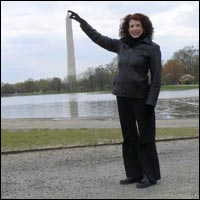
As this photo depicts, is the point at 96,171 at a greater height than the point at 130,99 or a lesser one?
lesser

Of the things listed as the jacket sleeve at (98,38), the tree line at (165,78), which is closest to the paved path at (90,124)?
the jacket sleeve at (98,38)

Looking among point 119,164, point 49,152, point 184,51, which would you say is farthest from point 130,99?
point 184,51

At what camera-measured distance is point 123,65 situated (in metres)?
5.04

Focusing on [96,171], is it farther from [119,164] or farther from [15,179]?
[15,179]

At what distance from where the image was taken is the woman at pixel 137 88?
498 cm

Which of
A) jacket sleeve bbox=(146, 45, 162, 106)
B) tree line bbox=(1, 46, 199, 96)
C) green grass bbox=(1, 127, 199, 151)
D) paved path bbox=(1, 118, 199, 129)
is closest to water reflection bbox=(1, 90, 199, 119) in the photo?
paved path bbox=(1, 118, 199, 129)

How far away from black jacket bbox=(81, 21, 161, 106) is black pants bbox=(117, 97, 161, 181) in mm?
120

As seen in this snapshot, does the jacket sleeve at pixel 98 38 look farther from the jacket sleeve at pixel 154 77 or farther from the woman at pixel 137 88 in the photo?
the jacket sleeve at pixel 154 77

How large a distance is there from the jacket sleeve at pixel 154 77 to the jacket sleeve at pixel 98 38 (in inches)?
17.8

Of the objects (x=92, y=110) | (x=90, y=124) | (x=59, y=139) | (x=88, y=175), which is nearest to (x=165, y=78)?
(x=92, y=110)

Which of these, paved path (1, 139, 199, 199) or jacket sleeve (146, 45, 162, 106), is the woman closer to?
jacket sleeve (146, 45, 162, 106)

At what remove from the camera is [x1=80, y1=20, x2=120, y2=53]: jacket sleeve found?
5230 millimetres

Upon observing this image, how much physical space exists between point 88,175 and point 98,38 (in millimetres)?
1663

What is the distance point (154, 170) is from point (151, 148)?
276mm
